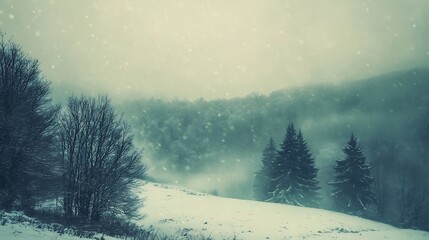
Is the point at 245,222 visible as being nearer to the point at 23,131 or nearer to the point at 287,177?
the point at 23,131

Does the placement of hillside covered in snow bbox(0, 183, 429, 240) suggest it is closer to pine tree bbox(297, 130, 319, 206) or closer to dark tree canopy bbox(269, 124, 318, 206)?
dark tree canopy bbox(269, 124, 318, 206)

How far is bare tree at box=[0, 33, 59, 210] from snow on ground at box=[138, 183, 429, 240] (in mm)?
8258

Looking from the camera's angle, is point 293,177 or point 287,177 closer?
point 287,177

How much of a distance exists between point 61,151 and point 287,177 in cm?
3699

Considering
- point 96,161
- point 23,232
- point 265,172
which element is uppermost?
point 265,172

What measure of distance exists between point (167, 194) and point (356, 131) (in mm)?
116653

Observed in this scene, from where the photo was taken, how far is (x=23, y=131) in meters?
21.0

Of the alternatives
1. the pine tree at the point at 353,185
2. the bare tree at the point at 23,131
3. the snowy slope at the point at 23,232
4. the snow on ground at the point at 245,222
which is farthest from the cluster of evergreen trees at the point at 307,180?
the snowy slope at the point at 23,232

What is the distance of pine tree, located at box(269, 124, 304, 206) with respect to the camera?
173 ft

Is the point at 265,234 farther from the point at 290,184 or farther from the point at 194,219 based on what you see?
the point at 290,184

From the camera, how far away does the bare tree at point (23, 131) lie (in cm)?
2050

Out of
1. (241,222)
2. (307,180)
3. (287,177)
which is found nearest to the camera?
(241,222)

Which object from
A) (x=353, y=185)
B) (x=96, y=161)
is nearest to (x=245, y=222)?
(x=96, y=161)

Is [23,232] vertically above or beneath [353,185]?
beneath
